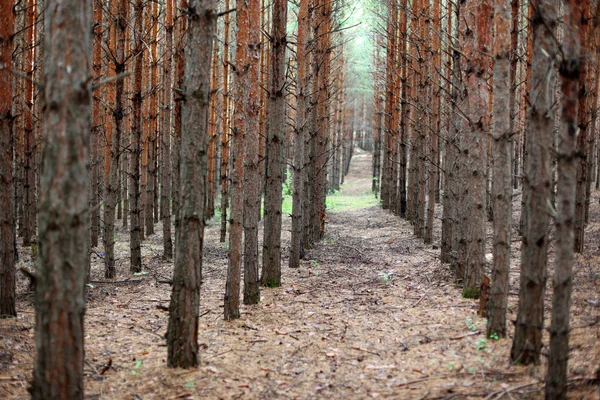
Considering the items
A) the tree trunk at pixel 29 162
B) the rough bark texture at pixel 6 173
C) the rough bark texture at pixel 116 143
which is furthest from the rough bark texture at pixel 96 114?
the rough bark texture at pixel 6 173

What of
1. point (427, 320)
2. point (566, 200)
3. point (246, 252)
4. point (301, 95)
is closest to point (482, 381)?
point (566, 200)

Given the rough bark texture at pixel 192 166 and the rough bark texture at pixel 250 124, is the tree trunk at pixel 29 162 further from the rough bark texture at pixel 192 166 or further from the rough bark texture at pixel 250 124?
the rough bark texture at pixel 192 166

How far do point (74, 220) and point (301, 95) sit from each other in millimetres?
6775

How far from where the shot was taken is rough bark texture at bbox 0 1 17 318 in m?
5.86

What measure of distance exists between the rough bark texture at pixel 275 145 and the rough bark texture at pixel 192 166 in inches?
126

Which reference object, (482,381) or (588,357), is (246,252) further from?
(588,357)

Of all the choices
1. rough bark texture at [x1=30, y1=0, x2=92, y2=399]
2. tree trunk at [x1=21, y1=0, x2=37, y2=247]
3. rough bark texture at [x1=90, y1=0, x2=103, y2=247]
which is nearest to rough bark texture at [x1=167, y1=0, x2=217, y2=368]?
rough bark texture at [x1=30, y1=0, x2=92, y2=399]

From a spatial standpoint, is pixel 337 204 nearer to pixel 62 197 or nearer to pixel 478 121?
pixel 478 121

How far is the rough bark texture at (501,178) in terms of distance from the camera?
497 cm

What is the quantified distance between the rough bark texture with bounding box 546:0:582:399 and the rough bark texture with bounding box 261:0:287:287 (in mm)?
5006

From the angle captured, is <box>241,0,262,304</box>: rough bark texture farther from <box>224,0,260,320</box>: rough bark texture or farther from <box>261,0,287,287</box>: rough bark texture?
<box>261,0,287,287</box>: rough bark texture

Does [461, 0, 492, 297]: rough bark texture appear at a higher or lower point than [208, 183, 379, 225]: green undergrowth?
higher

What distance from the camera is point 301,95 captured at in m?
9.39

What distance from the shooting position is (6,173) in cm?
591
